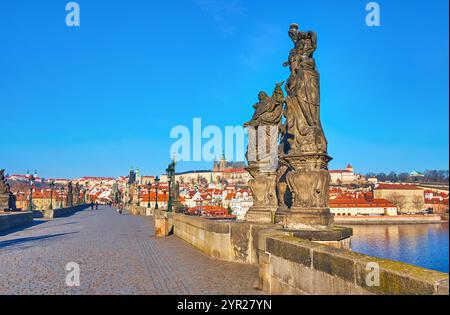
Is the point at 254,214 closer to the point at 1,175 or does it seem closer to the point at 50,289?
the point at 50,289

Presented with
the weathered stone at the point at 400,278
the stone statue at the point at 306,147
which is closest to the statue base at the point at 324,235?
the stone statue at the point at 306,147

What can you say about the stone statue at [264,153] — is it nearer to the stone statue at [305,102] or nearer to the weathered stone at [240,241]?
the weathered stone at [240,241]

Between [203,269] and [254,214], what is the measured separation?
211cm

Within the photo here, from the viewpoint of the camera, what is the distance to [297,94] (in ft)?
24.4

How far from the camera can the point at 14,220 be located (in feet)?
77.0

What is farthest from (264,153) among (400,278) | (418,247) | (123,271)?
(418,247)

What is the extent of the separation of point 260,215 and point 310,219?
314cm

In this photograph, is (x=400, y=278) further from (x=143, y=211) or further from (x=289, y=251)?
(x=143, y=211)

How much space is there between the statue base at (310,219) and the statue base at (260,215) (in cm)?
270

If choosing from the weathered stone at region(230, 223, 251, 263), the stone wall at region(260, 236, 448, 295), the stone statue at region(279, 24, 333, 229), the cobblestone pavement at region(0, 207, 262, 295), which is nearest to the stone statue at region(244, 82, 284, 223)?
the weathered stone at region(230, 223, 251, 263)
